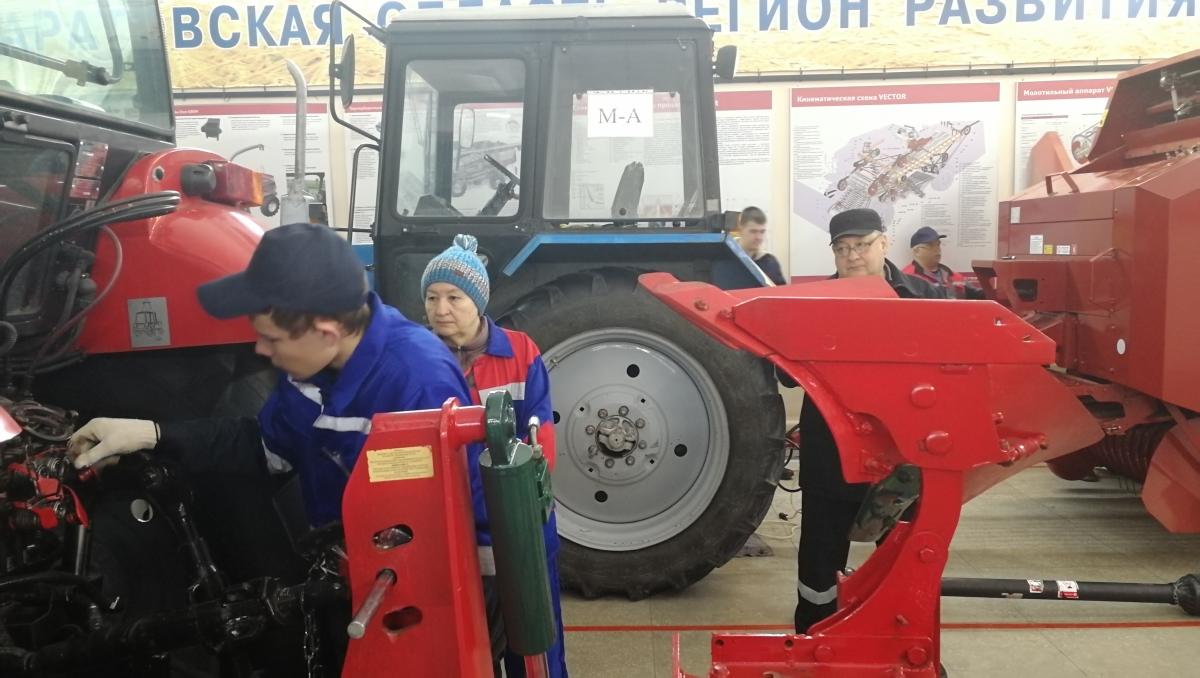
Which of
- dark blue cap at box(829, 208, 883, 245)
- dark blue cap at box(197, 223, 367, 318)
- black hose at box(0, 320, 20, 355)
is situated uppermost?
dark blue cap at box(829, 208, 883, 245)

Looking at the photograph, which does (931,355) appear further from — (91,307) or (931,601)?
(91,307)

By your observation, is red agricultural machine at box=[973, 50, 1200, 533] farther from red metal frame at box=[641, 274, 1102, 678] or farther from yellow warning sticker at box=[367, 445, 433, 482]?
yellow warning sticker at box=[367, 445, 433, 482]

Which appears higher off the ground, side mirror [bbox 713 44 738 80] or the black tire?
side mirror [bbox 713 44 738 80]

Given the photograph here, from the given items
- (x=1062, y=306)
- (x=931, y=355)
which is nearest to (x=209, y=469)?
(x=931, y=355)

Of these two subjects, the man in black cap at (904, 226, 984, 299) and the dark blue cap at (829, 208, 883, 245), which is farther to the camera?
the man in black cap at (904, 226, 984, 299)

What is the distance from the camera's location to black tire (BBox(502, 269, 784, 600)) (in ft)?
10.7

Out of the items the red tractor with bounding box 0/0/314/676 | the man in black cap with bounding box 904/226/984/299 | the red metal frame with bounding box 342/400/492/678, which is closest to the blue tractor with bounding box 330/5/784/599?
the red tractor with bounding box 0/0/314/676

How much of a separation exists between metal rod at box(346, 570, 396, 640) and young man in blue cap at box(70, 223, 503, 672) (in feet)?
0.97

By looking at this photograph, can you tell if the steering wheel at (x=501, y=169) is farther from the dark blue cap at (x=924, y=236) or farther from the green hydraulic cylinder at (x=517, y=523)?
the dark blue cap at (x=924, y=236)

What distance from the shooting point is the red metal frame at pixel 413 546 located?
4.30ft

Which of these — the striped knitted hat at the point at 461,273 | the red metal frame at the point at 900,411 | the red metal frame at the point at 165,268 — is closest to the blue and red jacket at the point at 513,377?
the striped knitted hat at the point at 461,273

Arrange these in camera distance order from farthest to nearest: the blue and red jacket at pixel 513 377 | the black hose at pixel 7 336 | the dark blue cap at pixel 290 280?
the blue and red jacket at pixel 513 377
the black hose at pixel 7 336
the dark blue cap at pixel 290 280

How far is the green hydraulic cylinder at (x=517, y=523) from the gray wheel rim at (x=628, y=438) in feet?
6.32

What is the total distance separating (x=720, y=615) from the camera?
10.6 ft
